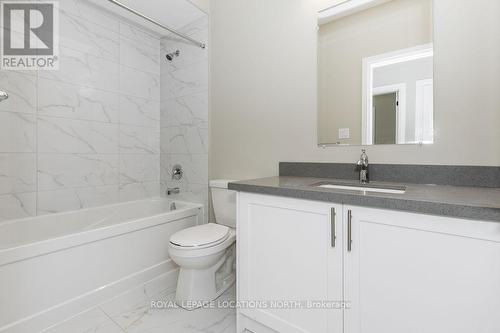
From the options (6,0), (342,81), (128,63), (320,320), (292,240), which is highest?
(6,0)

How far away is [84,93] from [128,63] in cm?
55

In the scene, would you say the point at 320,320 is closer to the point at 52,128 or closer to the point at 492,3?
the point at 492,3

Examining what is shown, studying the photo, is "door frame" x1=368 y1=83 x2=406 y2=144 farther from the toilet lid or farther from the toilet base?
the toilet base

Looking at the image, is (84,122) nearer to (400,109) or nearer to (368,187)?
(368,187)

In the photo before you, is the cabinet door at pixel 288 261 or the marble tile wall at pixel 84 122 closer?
the cabinet door at pixel 288 261

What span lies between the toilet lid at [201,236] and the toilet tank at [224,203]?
0.18 m

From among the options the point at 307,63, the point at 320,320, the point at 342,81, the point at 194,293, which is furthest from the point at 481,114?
the point at 194,293

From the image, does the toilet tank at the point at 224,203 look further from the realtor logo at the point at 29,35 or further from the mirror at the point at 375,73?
the realtor logo at the point at 29,35

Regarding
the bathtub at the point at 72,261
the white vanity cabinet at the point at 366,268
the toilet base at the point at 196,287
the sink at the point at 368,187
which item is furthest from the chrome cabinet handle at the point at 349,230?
the bathtub at the point at 72,261

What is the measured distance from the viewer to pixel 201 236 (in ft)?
5.49

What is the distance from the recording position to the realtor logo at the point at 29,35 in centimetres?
179

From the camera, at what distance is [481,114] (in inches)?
48.4

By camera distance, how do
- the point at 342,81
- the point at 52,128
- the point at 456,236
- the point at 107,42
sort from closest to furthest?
the point at 456,236 < the point at 342,81 < the point at 52,128 < the point at 107,42

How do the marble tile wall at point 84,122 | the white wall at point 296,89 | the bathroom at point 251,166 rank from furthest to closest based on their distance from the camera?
the marble tile wall at point 84,122
the white wall at point 296,89
the bathroom at point 251,166
